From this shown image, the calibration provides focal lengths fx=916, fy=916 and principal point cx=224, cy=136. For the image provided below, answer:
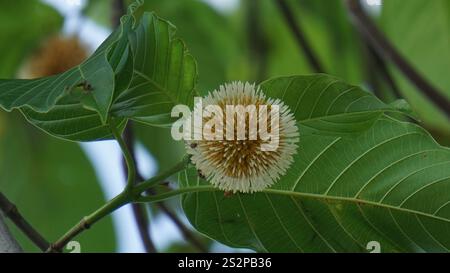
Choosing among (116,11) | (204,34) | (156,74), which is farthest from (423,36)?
(156,74)

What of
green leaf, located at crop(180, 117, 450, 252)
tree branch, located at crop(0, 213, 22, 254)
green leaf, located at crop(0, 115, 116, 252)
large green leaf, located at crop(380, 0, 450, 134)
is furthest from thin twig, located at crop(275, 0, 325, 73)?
tree branch, located at crop(0, 213, 22, 254)

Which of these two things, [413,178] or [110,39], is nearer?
[110,39]

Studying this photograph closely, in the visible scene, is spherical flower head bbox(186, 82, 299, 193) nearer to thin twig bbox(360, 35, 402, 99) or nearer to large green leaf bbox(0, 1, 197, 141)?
large green leaf bbox(0, 1, 197, 141)

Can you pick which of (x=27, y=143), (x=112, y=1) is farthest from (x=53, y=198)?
(x=112, y=1)

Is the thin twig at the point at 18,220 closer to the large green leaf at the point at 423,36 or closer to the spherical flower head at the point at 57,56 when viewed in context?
the spherical flower head at the point at 57,56

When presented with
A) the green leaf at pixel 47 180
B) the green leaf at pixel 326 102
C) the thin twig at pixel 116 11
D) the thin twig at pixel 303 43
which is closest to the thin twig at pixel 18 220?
the green leaf at pixel 326 102

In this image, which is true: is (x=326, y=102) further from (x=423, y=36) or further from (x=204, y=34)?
(x=204, y=34)

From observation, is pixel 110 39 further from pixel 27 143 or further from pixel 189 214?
pixel 27 143
